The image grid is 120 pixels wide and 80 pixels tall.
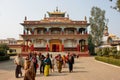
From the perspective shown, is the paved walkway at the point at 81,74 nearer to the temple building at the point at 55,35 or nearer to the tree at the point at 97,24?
the temple building at the point at 55,35

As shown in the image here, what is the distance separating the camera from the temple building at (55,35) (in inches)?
2532

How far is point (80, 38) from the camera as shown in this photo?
211ft

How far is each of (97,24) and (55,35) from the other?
12103 millimetres


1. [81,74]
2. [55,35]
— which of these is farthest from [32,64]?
[55,35]

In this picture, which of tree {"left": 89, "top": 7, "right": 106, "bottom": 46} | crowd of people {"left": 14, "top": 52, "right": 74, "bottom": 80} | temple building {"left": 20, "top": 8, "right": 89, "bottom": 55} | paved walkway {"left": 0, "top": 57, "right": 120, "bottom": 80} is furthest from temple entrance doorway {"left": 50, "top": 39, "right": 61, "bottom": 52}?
paved walkway {"left": 0, "top": 57, "right": 120, "bottom": 80}

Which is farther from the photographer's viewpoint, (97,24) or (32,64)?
(97,24)

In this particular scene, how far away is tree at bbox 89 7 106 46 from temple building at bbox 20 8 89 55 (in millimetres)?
2653

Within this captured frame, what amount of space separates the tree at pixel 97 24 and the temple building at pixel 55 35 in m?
2.65

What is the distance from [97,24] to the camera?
68.1 meters

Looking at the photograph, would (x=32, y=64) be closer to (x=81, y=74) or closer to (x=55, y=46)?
(x=81, y=74)

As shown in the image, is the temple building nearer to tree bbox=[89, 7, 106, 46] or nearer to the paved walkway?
Result: tree bbox=[89, 7, 106, 46]

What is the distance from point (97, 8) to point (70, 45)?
518 inches

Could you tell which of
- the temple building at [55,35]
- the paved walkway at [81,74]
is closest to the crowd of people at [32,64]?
the paved walkway at [81,74]

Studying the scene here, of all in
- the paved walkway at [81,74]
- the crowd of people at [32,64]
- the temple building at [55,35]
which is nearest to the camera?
the crowd of people at [32,64]
